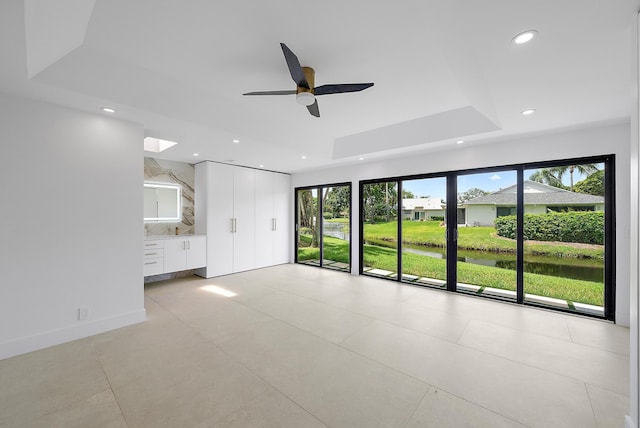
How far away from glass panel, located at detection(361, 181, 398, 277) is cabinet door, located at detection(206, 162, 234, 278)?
10.2ft

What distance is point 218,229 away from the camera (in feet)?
19.0


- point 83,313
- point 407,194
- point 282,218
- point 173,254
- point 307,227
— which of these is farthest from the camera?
point 307,227

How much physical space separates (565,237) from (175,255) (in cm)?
665

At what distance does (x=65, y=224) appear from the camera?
2.92 m

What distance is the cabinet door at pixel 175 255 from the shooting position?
4984 mm

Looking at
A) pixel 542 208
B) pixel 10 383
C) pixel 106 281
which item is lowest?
pixel 10 383

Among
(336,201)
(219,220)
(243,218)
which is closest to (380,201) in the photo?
(336,201)

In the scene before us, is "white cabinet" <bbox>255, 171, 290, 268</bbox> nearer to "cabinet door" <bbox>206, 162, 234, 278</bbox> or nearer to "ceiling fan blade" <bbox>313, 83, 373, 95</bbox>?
"cabinet door" <bbox>206, 162, 234, 278</bbox>

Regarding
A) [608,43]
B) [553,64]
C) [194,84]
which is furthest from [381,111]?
[194,84]

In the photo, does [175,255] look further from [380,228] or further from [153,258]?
[380,228]

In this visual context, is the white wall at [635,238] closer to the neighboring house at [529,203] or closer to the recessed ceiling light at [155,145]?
the neighboring house at [529,203]

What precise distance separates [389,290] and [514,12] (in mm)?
4162

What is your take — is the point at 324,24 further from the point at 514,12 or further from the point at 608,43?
the point at 608,43

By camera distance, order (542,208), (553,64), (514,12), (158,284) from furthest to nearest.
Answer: (158,284)
(542,208)
(553,64)
(514,12)
